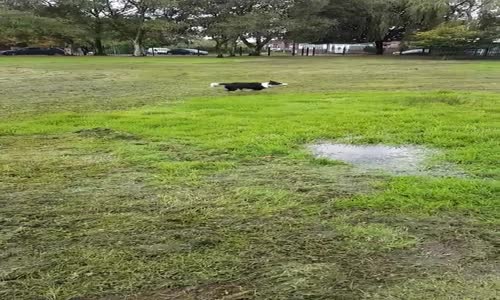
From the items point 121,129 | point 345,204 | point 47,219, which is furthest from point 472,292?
point 121,129

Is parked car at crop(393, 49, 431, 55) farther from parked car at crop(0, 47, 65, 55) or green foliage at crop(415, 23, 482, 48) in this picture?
parked car at crop(0, 47, 65, 55)

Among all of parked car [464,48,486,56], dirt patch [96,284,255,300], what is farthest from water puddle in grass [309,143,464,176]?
parked car [464,48,486,56]

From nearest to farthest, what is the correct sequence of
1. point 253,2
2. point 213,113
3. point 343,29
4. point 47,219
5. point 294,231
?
point 294,231 → point 47,219 → point 213,113 → point 253,2 → point 343,29

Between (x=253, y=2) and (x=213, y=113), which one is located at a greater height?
(x=253, y=2)

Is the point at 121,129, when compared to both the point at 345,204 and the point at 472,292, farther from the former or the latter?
the point at 472,292

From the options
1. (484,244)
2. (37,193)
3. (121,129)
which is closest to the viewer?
(484,244)

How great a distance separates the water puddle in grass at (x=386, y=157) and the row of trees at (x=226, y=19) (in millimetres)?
Answer: 31468

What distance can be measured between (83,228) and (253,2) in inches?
1521

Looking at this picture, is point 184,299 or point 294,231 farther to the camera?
point 294,231

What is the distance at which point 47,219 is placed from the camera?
323 centimetres

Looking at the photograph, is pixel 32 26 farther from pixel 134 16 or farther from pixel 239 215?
pixel 239 215

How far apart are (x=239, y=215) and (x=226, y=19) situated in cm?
3701

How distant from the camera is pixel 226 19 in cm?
3884

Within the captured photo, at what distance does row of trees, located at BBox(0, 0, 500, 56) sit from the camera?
36.1 m
